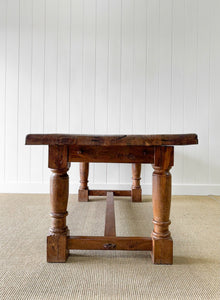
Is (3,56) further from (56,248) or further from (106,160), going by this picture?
(56,248)

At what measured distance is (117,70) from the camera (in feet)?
9.41

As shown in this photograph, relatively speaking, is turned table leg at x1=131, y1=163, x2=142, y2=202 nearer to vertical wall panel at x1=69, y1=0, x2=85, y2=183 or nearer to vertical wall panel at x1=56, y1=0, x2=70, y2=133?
vertical wall panel at x1=69, y1=0, x2=85, y2=183

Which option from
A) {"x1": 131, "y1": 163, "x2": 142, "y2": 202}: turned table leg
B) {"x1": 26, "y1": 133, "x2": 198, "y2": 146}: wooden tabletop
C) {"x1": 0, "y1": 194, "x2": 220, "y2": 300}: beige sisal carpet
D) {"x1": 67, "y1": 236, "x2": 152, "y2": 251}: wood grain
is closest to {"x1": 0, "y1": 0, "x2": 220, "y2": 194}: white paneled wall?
{"x1": 131, "y1": 163, "x2": 142, "y2": 202}: turned table leg

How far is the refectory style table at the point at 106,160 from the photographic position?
1.15 m

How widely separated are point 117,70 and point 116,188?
1.28 meters

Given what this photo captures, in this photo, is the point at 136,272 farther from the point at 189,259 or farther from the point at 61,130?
the point at 61,130

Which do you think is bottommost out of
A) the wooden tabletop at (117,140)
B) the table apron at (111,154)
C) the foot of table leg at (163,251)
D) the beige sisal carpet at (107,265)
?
the beige sisal carpet at (107,265)

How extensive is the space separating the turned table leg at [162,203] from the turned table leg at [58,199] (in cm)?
41

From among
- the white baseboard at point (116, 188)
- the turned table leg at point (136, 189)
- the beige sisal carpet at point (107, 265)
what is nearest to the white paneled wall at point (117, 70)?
the white baseboard at point (116, 188)

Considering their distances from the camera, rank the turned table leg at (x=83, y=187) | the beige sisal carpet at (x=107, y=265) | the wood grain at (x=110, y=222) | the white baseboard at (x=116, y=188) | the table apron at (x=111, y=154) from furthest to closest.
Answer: the white baseboard at (x=116, y=188) → the turned table leg at (x=83, y=187) → the wood grain at (x=110, y=222) → the table apron at (x=111, y=154) → the beige sisal carpet at (x=107, y=265)

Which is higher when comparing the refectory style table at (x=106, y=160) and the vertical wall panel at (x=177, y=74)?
the vertical wall panel at (x=177, y=74)

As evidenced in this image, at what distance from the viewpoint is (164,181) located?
1.18 meters

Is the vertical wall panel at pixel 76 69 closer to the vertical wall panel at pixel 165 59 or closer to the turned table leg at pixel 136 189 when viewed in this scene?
the turned table leg at pixel 136 189

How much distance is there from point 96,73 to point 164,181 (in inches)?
78.1
